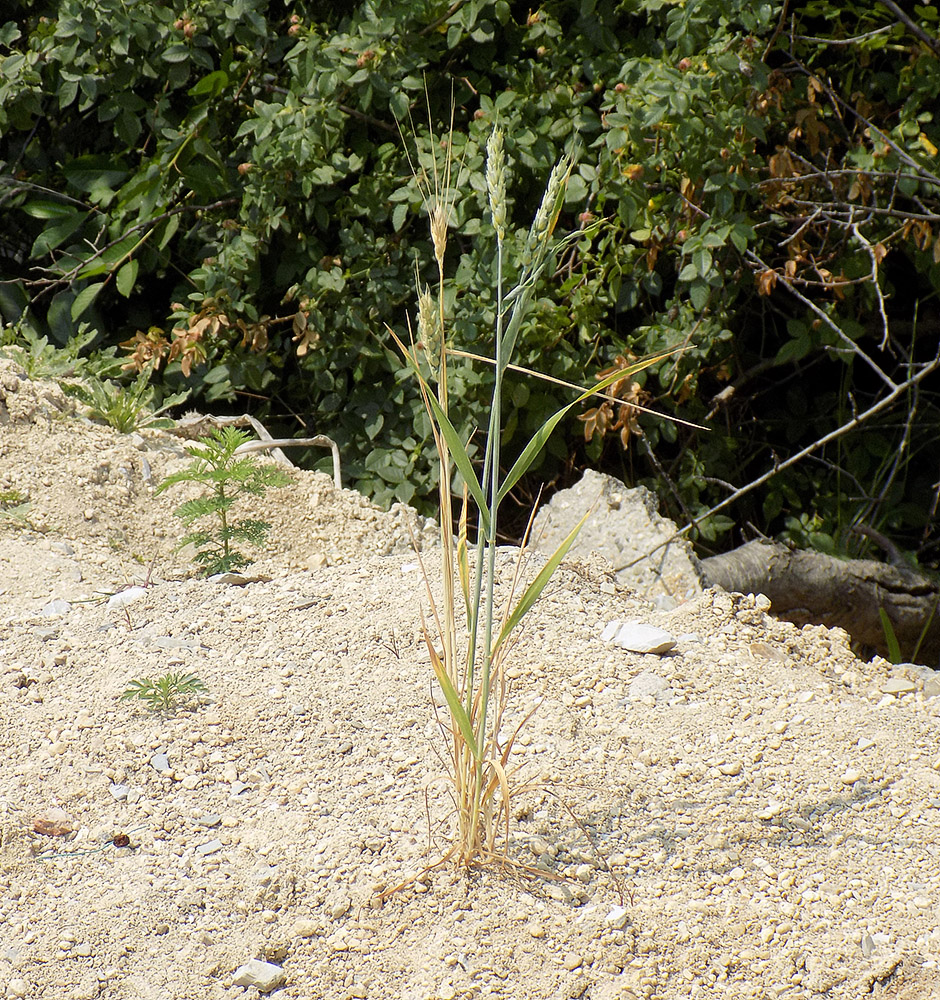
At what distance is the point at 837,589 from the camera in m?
3.19

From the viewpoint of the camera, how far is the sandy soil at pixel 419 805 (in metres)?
1.46

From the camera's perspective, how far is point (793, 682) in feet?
7.01

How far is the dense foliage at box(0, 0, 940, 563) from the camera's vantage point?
3.13 meters

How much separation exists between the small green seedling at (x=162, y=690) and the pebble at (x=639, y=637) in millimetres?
888

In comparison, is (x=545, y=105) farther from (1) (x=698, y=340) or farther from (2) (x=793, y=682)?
(2) (x=793, y=682)

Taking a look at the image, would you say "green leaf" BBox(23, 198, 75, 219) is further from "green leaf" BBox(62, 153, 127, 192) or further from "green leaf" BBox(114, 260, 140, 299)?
"green leaf" BBox(114, 260, 140, 299)

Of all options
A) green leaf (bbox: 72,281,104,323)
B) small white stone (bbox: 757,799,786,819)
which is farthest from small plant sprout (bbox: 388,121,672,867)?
green leaf (bbox: 72,281,104,323)

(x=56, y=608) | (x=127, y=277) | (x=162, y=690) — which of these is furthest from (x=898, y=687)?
(x=127, y=277)

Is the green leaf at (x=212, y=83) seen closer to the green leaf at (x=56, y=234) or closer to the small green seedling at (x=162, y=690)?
the green leaf at (x=56, y=234)

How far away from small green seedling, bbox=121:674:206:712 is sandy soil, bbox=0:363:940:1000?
0.09 feet

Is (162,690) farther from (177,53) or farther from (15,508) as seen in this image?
(177,53)

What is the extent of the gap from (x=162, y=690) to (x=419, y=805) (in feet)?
1.88

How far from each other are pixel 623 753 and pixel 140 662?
3.30 ft

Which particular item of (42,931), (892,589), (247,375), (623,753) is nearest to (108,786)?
(42,931)
